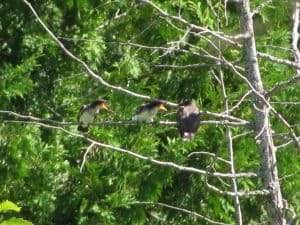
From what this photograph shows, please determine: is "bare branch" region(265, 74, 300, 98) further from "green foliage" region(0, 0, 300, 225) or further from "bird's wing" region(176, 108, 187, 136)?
"green foliage" region(0, 0, 300, 225)

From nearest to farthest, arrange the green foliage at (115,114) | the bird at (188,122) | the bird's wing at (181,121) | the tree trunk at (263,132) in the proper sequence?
the tree trunk at (263,132)
the bird at (188,122)
the bird's wing at (181,121)
the green foliage at (115,114)

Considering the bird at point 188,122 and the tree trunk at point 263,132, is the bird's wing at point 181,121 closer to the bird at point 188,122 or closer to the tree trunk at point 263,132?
the bird at point 188,122

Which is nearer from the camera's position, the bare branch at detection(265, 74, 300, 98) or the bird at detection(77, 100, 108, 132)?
the bare branch at detection(265, 74, 300, 98)

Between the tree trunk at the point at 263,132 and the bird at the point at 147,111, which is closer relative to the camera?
the tree trunk at the point at 263,132

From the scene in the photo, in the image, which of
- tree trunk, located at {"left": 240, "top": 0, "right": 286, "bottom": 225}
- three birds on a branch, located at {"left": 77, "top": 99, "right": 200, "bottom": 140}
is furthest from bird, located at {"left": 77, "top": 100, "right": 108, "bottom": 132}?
tree trunk, located at {"left": 240, "top": 0, "right": 286, "bottom": 225}

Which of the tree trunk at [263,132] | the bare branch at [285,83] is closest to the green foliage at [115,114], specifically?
the tree trunk at [263,132]

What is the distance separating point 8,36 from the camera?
8.94 m

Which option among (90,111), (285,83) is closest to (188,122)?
(90,111)

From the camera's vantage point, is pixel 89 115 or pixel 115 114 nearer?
pixel 89 115

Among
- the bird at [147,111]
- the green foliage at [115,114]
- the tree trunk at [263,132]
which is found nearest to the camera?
the tree trunk at [263,132]

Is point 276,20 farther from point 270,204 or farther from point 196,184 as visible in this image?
point 270,204

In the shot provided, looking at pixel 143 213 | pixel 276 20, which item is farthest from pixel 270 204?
pixel 276 20

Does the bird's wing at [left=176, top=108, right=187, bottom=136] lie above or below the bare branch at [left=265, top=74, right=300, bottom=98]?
above

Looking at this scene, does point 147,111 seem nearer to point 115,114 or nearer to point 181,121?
point 115,114
